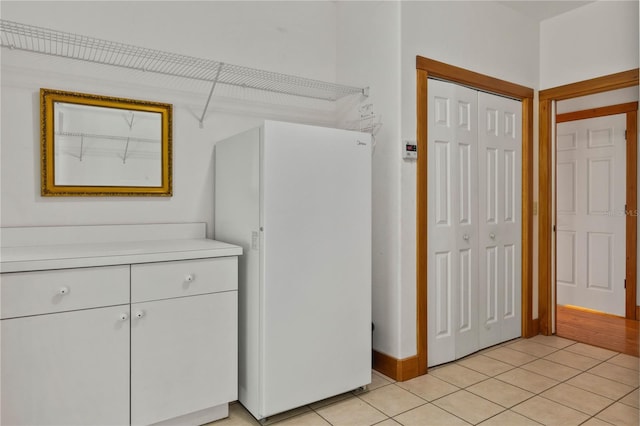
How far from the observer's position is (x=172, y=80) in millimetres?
2369

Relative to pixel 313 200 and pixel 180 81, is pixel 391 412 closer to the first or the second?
pixel 313 200

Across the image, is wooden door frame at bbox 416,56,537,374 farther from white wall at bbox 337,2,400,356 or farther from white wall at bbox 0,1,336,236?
white wall at bbox 0,1,336,236

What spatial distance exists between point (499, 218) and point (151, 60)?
266 cm

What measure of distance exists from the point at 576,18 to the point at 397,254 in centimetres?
245

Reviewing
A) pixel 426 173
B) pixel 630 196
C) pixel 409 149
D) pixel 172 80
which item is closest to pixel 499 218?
pixel 426 173

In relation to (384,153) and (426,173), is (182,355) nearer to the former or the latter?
(384,153)

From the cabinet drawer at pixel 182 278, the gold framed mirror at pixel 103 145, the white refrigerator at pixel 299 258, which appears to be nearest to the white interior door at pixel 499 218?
the white refrigerator at pixel 299 258

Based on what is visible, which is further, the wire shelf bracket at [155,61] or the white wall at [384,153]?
the white wall at [384,153]

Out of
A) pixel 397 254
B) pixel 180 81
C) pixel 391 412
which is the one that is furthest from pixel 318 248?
pixel 180 81

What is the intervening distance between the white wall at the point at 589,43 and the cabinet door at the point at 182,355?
3.13m

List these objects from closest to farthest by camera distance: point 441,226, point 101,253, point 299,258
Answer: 1. point 101,253
2. point 299,258
3. point 441,226

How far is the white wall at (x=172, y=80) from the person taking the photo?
198 centimetres

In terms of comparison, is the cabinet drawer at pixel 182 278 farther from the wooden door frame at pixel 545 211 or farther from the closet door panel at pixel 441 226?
the wooden door frame at pixel 545 211

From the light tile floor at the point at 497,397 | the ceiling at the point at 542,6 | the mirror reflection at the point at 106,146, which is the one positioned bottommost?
the light tile floor at the point at 497,397
